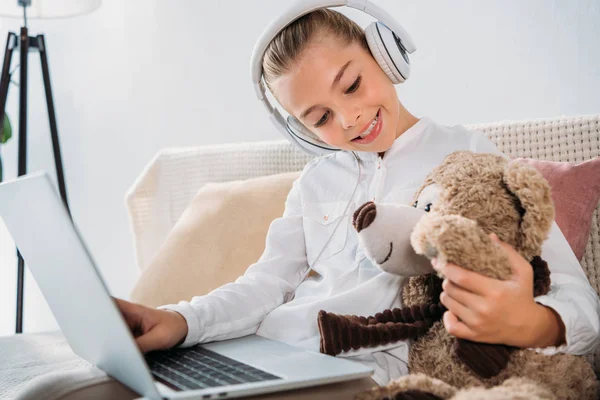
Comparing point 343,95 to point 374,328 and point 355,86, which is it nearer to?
point 355,86

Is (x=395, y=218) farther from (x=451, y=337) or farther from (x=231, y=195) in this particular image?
(x=231, y=195)

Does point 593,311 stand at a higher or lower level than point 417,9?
lower

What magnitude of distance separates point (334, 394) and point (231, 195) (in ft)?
3.03

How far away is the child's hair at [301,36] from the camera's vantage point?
1036 mm

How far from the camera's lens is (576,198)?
1085 mm

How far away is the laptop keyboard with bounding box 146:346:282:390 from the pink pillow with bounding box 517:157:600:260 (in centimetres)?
60

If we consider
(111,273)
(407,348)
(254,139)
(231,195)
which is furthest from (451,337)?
(111,273)

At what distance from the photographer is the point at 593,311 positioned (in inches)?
31.6

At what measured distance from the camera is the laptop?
2.14ft

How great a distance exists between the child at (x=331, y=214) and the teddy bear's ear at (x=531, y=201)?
11cm

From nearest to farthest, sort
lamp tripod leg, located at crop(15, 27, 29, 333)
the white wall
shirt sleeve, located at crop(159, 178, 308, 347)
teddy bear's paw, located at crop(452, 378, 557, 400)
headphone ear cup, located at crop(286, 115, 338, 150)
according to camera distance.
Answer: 1. teddy bear's paw, located at crop(452, 378, 557, 400)
2. shirt sleeve, located at crop(159, 178, 308, 347)
3. headphone ear cup, located at crop(286, 115, 338, 150)
4. the white wall
5. lamp tripod leg, located at crop(15, 27, 29, 333)

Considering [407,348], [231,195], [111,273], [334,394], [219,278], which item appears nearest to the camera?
[334,394]

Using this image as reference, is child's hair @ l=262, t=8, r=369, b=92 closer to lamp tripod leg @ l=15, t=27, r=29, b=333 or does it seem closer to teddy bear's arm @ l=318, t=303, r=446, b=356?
teddy bear's arm @ l=318, t=303, r=446, b=356

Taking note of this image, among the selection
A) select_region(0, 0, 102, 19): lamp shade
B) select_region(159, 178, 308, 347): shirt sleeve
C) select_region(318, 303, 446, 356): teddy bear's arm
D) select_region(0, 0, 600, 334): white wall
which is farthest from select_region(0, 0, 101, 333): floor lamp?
select_region(318, 303, 446, 356): teddy bear's arm
